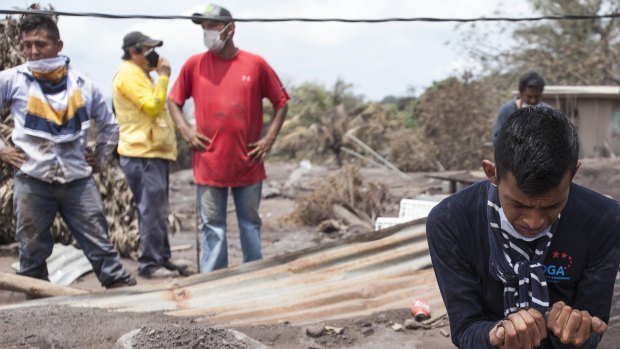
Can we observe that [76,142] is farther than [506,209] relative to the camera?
Yes

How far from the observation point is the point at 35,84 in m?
5.07

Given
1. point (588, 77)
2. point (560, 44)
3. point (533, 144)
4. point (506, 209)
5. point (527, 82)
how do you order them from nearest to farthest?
point (533, 144) < point (506, 209) < point (527, 82) < point (588, 77) < point (560, 44)

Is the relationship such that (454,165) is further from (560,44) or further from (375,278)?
(375,278)

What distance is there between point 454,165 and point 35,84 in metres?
12.6

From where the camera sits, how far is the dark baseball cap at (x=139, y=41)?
254 inches

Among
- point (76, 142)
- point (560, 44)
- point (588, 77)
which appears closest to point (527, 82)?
point (76, 142)

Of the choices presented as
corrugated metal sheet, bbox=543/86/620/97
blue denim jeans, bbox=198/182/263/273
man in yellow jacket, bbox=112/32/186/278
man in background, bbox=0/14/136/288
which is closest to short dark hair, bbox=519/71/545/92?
blue denim jeans, bbox=198/182/263/273

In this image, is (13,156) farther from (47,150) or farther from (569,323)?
(569,323)

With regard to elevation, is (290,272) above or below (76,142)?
below

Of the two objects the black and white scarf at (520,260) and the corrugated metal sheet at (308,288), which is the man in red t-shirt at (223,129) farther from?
the black and white scarf at (520,260)

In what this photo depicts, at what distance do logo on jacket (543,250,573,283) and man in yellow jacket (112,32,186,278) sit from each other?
14.6 feet

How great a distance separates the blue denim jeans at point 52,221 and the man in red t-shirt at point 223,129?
73 cm

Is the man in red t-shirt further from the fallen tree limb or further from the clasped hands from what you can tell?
the clasped hands

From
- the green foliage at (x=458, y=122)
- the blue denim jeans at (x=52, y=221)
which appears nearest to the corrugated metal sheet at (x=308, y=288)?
the blue denim jeans at (x=52, y=221)
